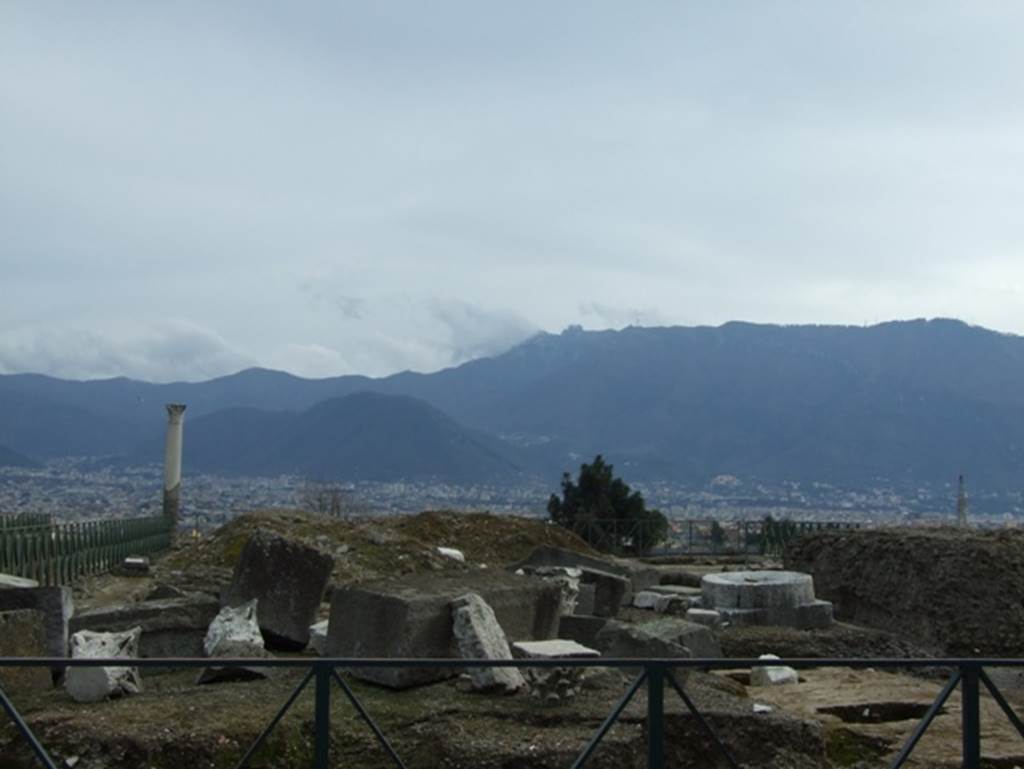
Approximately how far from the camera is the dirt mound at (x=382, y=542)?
1895cm

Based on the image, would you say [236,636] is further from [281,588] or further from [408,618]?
[408,618]

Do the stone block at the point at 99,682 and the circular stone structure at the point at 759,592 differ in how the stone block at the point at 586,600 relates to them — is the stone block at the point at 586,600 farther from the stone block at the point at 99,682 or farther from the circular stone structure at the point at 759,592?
the stone block at the point at 99,682

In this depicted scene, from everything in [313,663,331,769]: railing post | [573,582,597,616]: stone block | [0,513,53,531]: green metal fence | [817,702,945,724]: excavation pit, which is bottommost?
[817,702,945,724]: excavation pit

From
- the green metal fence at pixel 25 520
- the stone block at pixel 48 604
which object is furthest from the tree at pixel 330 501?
the stone block at pixel 48 604

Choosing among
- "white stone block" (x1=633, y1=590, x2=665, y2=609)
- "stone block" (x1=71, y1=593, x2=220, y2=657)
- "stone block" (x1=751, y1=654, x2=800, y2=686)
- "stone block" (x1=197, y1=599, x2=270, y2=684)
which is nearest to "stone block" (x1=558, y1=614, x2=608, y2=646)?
"stone block" (x1=751, y1=654, x2=800, y2=686)

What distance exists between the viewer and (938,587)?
17.7 meters

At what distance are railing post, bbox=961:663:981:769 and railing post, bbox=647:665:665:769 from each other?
159cm

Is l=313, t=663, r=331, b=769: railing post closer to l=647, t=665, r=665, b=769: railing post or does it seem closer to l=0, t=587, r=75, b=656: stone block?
l=647, t=665, r=665, b=769: railing post

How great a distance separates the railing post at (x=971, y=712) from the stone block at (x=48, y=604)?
828 cm

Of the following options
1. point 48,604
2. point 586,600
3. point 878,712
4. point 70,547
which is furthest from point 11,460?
point 878,712

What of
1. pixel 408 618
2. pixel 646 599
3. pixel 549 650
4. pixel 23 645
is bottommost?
pixel 646 599

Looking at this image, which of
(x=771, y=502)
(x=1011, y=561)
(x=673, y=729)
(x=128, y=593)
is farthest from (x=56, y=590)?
(x=771, y=502)

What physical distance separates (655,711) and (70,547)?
19.3 m

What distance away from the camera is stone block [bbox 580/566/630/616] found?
695 inches
